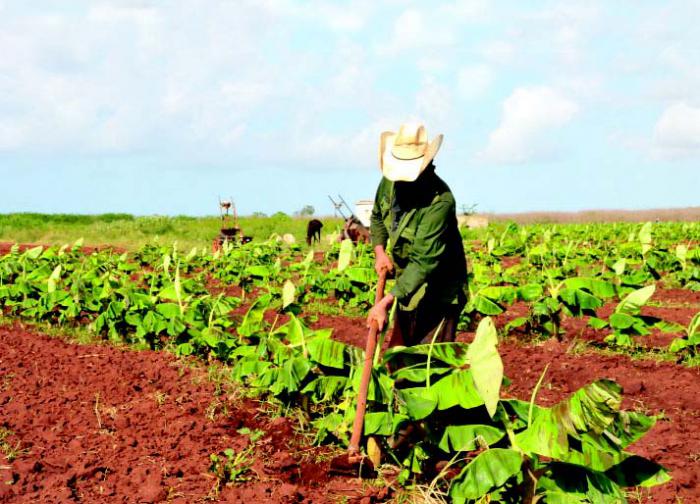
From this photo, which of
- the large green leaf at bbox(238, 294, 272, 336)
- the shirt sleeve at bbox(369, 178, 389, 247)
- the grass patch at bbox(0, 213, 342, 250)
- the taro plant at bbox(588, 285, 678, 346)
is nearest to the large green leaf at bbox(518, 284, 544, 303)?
the taro plant at bbox(588, 285, 678, 346)

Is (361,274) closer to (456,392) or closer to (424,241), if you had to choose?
(424,241)

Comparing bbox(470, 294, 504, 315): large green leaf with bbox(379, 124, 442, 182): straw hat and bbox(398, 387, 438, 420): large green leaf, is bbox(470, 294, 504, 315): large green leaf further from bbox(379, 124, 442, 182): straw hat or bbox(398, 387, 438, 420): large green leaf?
bbox(398, 387, 438, 420): large green leaf

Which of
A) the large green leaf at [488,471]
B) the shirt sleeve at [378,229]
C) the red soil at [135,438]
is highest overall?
the shirt sleeve at [378,229]

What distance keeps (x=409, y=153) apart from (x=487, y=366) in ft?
4.89

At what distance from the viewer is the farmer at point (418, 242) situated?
407 cm

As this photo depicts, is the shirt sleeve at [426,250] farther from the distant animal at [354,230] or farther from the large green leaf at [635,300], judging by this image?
the distant animal at [354,230]

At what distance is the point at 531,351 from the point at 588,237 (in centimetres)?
1319

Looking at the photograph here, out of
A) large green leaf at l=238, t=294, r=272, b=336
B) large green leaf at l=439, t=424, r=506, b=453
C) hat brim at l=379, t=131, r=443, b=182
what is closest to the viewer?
large green leaf at l=439, t=424, r=506, b=453

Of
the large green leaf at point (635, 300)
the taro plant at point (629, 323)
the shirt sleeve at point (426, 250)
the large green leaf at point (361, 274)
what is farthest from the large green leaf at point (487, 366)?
the large green leaf at point (361, 274)

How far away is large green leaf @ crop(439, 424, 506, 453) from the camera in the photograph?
3393mm

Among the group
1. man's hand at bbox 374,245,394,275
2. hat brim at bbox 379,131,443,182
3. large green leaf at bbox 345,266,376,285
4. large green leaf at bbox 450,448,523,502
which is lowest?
large green leaf at bbox 450,448,523,502

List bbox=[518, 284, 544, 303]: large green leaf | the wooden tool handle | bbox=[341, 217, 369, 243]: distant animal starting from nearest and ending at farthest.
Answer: the wooden tool handle → bbox=[518, 284, 544, 303]: large green leaf → bbox=[341, 217, 369, 243]: distant animal

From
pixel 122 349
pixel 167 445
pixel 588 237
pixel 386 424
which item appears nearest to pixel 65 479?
pixel 167 445

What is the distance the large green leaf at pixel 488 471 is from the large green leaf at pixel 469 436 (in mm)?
238
